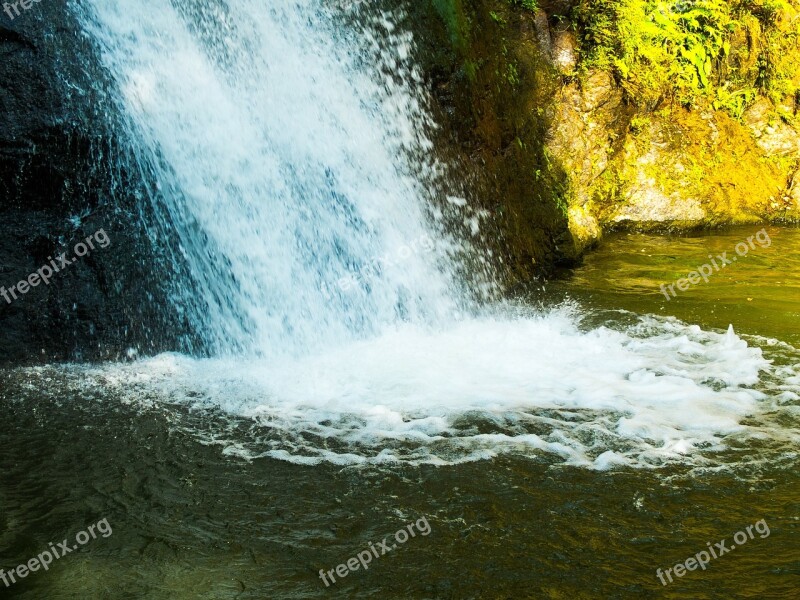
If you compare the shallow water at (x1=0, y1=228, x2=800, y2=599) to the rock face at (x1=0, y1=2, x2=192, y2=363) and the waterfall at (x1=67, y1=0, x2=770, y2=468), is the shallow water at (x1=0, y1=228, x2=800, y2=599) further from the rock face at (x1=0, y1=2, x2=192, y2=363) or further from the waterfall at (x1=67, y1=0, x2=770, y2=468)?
the rock face at (x1=0, y1=2, x2=192, y2=363)

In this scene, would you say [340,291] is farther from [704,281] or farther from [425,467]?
[704,281]

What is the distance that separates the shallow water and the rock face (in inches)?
14.3

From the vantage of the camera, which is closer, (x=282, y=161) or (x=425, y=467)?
(x=425, y=467)

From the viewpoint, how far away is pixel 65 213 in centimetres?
587

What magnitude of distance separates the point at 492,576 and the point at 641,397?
7.21 feet

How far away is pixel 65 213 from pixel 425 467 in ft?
11.2

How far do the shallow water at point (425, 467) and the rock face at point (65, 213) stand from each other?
363 mm

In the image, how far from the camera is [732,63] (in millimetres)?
11000

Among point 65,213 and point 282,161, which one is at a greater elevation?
point 65,213

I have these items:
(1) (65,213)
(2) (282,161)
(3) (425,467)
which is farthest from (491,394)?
(1) (65,213)

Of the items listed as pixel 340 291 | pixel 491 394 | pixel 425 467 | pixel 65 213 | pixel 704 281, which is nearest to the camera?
pixel 425 467

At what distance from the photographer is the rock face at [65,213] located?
575cm

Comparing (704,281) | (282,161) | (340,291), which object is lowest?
(704,281)

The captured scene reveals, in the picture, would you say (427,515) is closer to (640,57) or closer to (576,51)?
(576,51)
